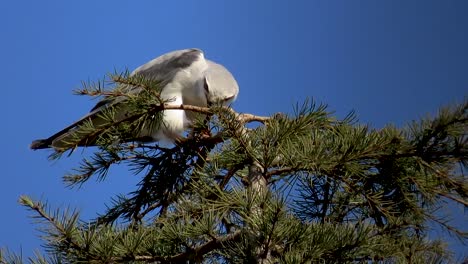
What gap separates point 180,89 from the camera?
3445 millimetres

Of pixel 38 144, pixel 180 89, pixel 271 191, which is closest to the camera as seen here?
pixel 271 191

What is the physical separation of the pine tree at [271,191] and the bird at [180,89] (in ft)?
0.71

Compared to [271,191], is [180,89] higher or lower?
higher

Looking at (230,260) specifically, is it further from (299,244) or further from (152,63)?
(152,63)

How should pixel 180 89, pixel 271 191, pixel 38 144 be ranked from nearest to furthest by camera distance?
pixel 271 191, pixel 38 144, pixel 180 89

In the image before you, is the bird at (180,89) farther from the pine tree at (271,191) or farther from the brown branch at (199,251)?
the brown branch at (199,251)

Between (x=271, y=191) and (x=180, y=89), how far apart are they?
64.1 inches

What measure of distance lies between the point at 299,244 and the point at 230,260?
0.21m

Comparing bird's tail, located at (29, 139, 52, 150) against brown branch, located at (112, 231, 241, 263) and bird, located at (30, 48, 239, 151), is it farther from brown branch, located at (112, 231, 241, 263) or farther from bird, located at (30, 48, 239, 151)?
brown branch, located at (112, 231, 241, 263)

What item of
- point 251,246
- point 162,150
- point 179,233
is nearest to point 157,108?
point 162,150

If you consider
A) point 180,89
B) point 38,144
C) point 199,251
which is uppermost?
point 180,89

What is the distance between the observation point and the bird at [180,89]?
291cm

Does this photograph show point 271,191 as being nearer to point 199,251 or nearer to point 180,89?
point 199,251

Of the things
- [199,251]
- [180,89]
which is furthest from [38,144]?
[199,251]
